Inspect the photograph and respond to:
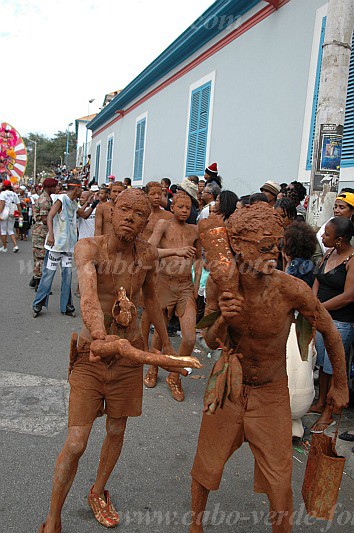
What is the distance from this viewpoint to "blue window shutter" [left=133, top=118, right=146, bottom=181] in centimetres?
1581

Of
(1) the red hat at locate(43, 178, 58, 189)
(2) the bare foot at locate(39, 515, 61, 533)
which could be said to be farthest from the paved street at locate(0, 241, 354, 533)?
(1) the red hat at locate(43, 178, 58, 189)

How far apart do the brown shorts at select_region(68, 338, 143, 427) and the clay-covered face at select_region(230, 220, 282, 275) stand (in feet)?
3.07

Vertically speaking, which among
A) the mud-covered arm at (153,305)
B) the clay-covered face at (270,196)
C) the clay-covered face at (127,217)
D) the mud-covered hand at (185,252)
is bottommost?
the mud-covered arm at (153,305)

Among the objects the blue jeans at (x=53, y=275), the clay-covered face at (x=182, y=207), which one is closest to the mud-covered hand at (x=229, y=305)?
the clay-covered face at (x=182, y=207)

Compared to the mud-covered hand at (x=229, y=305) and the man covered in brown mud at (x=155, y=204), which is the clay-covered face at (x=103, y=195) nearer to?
the man covered in brown mud at (x=155, y=204)

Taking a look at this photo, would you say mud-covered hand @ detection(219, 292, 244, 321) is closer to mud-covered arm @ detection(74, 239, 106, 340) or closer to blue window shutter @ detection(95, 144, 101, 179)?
mud-covered arm @ detection(74, 239, 106, 340)

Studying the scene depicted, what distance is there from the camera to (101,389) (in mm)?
2691

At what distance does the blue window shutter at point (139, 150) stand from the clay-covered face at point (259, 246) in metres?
14.0

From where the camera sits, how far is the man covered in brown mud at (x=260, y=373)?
2.29 metres

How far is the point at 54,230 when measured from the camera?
7.32 m

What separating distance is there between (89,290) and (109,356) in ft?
1.16

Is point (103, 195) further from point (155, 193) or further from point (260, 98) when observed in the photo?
point (155, 193)

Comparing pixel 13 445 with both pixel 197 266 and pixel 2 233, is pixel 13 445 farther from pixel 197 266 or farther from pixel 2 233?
pixel 2 233

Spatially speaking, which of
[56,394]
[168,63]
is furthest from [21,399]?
[168,63]
